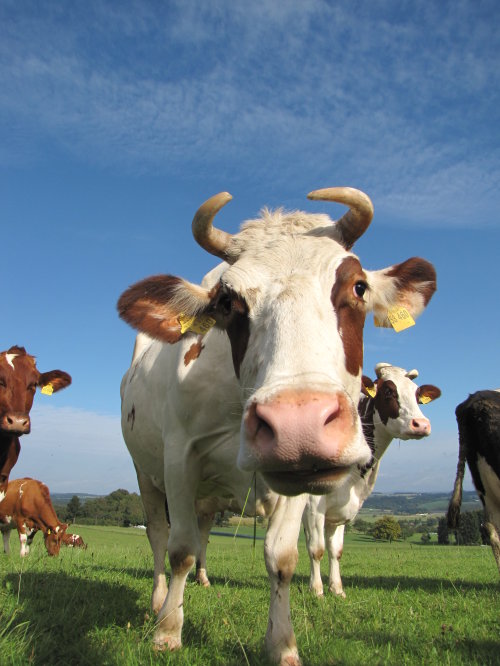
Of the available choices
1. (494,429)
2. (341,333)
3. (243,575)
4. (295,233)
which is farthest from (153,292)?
(243,575)

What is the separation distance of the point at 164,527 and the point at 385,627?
2757 millimetres

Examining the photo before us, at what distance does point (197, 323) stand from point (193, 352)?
0.33 metres

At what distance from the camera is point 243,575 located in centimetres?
906

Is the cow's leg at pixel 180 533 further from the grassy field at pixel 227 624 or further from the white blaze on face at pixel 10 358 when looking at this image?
the white blaze on face at pixel 10 358

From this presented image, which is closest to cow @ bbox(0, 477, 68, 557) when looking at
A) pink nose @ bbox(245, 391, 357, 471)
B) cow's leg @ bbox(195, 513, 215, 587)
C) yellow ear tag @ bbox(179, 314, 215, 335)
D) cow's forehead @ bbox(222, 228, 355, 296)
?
cow's leg @ bbox(195, 513, 215, 587)

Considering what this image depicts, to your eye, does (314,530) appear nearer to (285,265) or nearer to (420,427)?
(420,427)

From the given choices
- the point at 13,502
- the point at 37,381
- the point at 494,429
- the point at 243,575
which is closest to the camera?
the point at 494,429

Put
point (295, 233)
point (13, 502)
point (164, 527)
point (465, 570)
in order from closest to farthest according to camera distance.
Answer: point (295, 233), point (164, 527), point (465, 570), point (13, 502)

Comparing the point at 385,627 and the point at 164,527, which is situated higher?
the point at 164,527

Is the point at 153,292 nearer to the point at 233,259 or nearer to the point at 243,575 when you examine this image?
the point at 233,259

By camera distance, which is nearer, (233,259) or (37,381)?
(233,259)

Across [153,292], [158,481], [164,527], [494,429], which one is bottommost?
[164,527]

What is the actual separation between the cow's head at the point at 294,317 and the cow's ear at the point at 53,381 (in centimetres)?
653

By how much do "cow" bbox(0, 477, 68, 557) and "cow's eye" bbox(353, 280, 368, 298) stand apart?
43.2 feet
